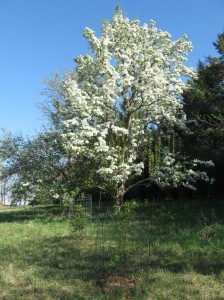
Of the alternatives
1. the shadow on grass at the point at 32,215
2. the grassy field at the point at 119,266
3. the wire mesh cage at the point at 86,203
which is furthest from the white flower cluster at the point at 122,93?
the grassy field at the point at 119,266

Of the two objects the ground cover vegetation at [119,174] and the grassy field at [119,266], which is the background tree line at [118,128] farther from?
the grassy field at [119,266]

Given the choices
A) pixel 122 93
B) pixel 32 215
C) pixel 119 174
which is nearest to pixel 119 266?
pixel 119 174

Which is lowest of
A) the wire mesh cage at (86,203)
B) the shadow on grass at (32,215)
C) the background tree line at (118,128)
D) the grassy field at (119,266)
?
the grassy field at (119,266)

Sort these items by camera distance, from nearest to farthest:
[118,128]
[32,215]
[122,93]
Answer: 1. [118,128]
2. [122,93]
3. [32,215]

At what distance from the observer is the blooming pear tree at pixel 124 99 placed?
50.2 ft

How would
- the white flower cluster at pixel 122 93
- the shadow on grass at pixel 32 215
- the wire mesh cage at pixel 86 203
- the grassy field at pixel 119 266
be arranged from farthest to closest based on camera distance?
the shadow on grass at pixel 32 215
the white flower cluster at pixel 122 93
the wire mesh cage at pixel 86 203
the grassy field at pixel 119 266

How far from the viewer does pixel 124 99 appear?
17.0 meters

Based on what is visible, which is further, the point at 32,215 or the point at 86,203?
the point at 32,215

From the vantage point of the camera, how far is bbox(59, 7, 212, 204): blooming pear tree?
15305mm

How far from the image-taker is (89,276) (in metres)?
6.58

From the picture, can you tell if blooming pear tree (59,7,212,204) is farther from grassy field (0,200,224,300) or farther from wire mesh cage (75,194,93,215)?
grassy field (0,200,224,300)

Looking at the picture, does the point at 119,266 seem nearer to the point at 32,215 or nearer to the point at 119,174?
the point at 119,174

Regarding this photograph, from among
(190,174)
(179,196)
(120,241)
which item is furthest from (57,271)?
(179,196)

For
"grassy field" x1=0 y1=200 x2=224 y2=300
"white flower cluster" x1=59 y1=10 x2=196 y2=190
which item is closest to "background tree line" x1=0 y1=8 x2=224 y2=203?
"white flower cluster" x1=59 y1=10 x2=196 y2=190
